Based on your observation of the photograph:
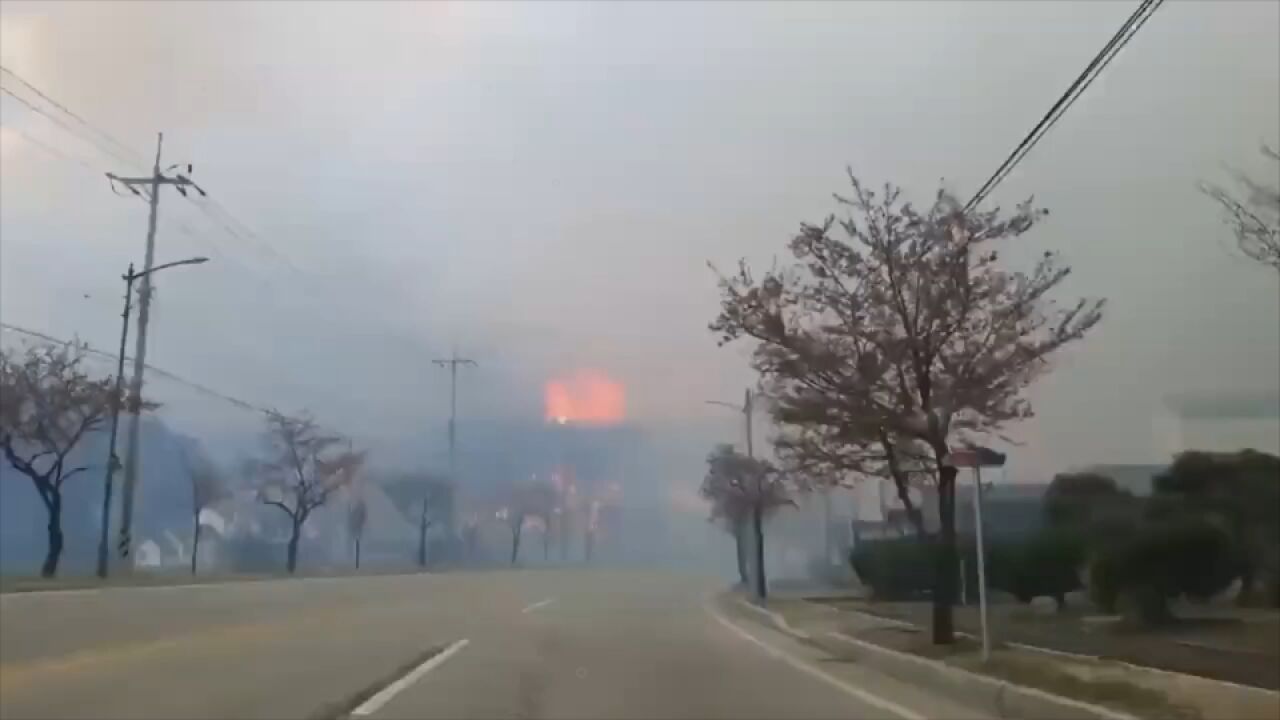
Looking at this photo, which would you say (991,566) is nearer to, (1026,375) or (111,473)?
(1026,375)

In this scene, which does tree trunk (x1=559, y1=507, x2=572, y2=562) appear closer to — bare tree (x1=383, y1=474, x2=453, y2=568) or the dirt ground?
bare tree (x1=383, y1=474, x2=453, y2=568)

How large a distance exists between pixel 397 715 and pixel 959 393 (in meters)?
10.4

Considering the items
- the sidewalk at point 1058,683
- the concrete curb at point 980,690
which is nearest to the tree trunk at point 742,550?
the sidewalk at point 1058,683

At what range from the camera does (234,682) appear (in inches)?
734

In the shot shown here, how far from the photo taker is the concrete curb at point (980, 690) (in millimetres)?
12906

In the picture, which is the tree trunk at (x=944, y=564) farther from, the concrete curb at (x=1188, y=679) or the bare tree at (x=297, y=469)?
the bare tree at (x=297, y=469)

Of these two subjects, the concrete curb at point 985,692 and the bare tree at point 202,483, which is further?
the bare tree at point 202,483

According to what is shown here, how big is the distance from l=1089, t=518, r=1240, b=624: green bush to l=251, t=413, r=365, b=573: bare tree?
60948 mm

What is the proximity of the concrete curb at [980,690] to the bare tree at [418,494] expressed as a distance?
82.2 metres

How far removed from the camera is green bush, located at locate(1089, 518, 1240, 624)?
22.0 meters

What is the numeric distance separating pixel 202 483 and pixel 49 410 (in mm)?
30419

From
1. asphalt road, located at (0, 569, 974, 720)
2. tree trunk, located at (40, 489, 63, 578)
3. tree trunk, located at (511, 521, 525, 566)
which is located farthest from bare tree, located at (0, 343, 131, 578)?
tree trunk, located at (511, 521, 525, 566)

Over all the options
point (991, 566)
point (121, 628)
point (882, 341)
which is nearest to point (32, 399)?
point (121, 628)

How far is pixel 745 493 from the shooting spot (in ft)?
174
